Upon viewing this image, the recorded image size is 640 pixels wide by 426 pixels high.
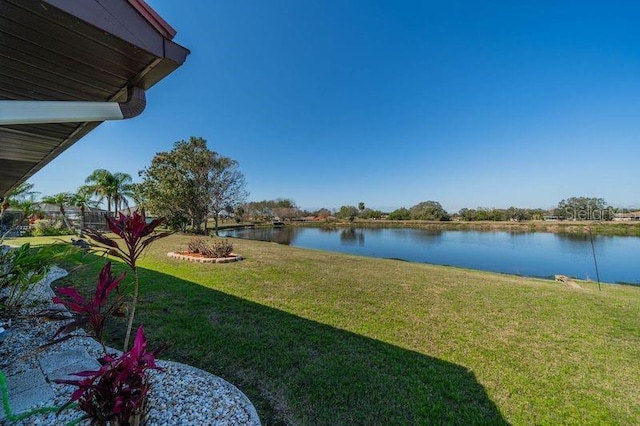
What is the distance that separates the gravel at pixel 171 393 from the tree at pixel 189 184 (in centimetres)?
1961

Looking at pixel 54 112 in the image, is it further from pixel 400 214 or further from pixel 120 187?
pixel 400 214

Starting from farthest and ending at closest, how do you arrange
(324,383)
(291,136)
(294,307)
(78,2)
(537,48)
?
(291,136)
(537,48)
(294,307)
(324,383)
(78,2)

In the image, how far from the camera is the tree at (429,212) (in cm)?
5231

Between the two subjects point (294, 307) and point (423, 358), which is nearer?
point (423, 358)

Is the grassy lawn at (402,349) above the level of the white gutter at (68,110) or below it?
below

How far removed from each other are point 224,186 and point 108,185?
11.1 metres

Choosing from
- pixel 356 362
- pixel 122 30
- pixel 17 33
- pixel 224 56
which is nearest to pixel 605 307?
pixel 356 362

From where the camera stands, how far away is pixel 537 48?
944 cm

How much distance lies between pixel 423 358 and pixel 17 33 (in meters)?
4.17

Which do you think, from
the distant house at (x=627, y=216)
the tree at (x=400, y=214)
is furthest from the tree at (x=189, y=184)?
the distant house at (x=627, y=216)

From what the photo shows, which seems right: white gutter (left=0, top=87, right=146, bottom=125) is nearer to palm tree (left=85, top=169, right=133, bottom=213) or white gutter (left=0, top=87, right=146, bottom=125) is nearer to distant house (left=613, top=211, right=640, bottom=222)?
palm tree (left=85, top=169, right=133, bottom=213)

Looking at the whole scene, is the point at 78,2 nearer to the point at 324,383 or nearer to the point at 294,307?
the point at 324,383

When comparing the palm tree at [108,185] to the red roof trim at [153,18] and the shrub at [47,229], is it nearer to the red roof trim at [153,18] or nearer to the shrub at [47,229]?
the shrub at [47,229]

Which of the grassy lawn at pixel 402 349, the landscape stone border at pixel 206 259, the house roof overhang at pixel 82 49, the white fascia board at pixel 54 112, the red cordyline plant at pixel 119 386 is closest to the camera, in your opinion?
the red cordyline plant at pixel 119 386
